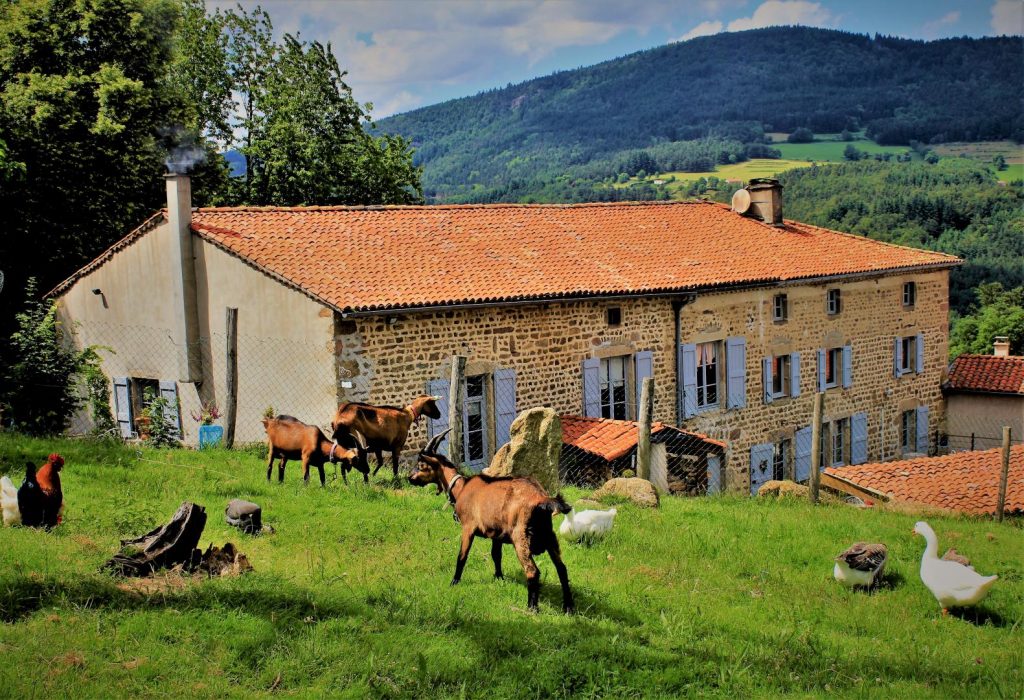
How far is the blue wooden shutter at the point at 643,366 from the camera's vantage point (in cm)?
1777

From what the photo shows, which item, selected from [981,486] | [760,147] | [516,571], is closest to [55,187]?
[516,571]

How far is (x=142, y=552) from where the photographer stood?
7.11m

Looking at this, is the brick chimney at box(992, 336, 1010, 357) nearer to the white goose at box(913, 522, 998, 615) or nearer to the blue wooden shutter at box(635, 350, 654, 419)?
the blue wooden shutter at box(635, 350, 654, 419)

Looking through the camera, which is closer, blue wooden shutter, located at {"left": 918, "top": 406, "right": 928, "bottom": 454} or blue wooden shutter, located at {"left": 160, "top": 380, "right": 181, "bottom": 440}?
blue wooden shutter, located at {"left": 160, "top": 380, "right": 181, "bottom": 440}

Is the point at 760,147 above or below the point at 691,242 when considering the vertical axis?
above

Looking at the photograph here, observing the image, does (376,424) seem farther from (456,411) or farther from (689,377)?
(689,377)

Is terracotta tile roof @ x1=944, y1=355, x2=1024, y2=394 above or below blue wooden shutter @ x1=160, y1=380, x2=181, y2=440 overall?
below

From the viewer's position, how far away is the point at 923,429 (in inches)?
985

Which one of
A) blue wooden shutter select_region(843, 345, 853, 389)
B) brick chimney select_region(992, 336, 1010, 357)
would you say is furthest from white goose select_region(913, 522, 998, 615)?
brick chimney select_region(992, 336, 1010, 357)

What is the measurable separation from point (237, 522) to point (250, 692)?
3028 mm

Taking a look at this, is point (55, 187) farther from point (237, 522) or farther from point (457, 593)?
point (457, 593)

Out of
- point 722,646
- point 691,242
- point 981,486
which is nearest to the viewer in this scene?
point 722,646

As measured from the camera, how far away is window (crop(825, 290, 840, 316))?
71.6ft

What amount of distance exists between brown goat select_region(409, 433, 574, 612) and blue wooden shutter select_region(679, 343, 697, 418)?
455 inches
